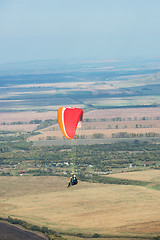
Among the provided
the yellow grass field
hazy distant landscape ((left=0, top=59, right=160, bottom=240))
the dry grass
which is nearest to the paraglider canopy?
hazy distant landscape ((left=0, top=59, right=160, bottom=240))

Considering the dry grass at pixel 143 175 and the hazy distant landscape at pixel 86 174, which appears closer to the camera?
the hazy distant landscape at pixel 86 174

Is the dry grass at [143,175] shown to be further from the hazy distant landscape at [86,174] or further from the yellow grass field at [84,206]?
the yellow grass field at [84,206]

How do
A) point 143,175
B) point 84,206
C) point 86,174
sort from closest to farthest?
1. point 84,206
2. point 143,175
3. point 86,174

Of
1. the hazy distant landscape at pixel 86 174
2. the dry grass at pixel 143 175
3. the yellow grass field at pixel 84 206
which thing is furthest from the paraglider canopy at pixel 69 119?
the dry grass at pixel 143 175

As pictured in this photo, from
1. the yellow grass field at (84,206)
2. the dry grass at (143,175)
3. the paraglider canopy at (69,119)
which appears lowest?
the yellow grass field at (84,206)

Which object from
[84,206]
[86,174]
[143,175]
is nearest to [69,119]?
[84,206]

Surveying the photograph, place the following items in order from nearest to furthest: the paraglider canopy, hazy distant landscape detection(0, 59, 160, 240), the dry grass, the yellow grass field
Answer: the paraglider canopy
the yellow grass field
hazy distant landscape detection(0, 59, 160, 240)
the dry grass

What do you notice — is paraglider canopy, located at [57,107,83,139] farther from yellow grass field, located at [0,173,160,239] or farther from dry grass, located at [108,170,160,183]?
dry grass, located at [108,170,160,183]

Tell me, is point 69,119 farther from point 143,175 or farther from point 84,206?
point 143,175

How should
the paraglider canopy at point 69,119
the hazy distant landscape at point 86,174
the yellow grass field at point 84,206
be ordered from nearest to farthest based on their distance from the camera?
the paraglider canopy at point 69,119 → the yellow grass field at point 84,206 → the hazy distant landscape at point 86,174
